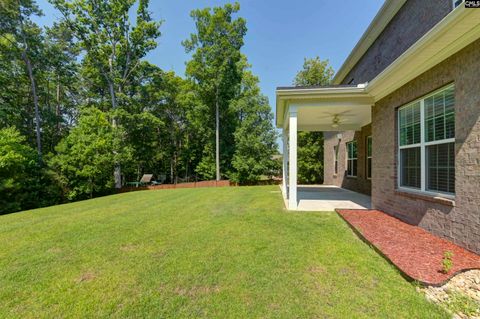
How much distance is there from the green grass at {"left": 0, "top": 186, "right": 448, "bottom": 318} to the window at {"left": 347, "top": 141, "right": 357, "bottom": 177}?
750cm

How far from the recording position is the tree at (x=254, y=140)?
20047 mm

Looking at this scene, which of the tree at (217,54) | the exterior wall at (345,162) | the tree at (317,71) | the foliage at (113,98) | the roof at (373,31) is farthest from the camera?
the tree at (217,54)

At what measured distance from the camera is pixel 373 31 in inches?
353

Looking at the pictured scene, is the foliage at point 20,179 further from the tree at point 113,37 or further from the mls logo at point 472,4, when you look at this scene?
the mls logo at point 472,4

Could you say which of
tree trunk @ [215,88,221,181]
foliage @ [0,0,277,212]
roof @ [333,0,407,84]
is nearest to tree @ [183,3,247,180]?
tree trunk @ [215,88,221,181]

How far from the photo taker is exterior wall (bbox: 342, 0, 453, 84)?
19.0 feet

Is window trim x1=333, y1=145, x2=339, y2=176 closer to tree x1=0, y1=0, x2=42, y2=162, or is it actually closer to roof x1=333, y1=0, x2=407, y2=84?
roof x1=333, y1=0, x2=407, y2=84

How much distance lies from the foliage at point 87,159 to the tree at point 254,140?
10347 mm

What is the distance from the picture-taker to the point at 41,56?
1773cm

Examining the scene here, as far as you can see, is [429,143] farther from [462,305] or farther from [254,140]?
[254,140]

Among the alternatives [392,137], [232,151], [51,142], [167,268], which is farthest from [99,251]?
[51,142]

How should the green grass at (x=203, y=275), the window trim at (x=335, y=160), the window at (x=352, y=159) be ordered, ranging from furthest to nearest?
the window trim at (x=335, y=160)
the window at (x=352, y=159)
the green grass at (x=203, y=275)

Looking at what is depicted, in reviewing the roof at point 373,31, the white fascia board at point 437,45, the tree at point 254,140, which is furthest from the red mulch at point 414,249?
the tree at point 254,140

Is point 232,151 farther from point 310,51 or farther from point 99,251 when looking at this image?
point 99,251
